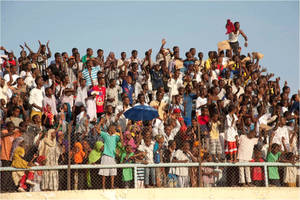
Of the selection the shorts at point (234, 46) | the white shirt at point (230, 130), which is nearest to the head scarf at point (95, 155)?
the white shirt at point (230, 130)

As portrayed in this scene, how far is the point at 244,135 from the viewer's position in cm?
1480

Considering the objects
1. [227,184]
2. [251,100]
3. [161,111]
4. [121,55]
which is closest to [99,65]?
[121,55]

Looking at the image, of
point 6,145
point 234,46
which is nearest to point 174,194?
point 6,145

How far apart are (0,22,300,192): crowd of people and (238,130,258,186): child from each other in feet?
0.08

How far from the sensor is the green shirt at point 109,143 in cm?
→ 1358

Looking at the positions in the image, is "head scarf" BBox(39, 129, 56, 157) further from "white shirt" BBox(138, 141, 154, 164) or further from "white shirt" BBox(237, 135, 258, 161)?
"white shirt" BBox(237, 135, 258, 161)

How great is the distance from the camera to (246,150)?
14.5m

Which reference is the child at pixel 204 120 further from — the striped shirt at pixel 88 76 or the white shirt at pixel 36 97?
the white shirt at pixel 36 97

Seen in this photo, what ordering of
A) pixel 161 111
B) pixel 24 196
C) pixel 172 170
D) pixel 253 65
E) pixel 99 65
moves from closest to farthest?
pixel 24 196, pixel 172 170, pixel 161 111, pixel 99 65, pixel 253 65

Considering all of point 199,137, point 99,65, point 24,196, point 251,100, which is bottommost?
point 24,196

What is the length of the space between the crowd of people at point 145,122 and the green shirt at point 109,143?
0.03 m

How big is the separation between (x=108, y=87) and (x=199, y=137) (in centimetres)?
458

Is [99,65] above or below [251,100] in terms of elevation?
above

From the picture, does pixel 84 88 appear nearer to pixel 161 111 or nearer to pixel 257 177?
pixel 161 111
